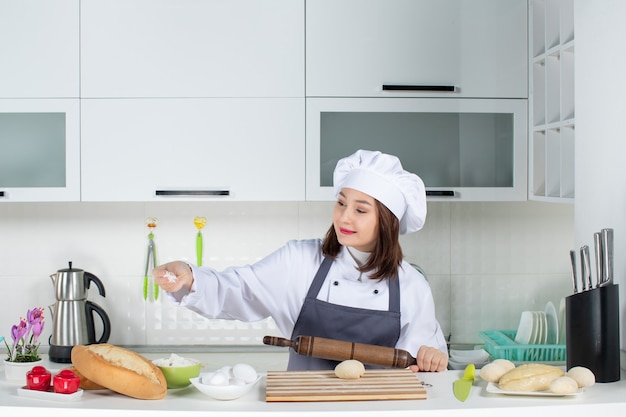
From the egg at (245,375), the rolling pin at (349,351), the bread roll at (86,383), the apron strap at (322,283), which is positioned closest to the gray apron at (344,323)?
the apron strap at (322,283)

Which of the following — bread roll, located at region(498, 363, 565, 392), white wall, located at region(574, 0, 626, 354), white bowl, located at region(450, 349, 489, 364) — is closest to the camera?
bread roll, located at region(498, 363, 565, 392)

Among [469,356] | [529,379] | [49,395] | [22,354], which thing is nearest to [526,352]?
[469,356]

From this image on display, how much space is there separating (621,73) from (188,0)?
1.45m

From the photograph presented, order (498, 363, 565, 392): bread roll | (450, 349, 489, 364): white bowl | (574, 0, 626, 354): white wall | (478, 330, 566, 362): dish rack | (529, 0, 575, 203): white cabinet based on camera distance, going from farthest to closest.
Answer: (450, 349, 489, 364): white bowl
(478, 330, 566, 362): dish rack
(529, 0, 575, 203): white cabinet
(574, 0, 626, 354): white wall
(498, 363, 565, 392): bread roll

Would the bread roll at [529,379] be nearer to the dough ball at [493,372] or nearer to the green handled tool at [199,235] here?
the dough ball at [493,372]

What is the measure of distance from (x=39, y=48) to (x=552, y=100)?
1699mm

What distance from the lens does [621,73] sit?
5.23 ft

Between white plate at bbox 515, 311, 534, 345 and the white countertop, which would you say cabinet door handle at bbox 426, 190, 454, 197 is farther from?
the white countertop

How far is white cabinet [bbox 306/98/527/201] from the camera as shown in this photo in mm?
2516

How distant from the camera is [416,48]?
2508 mm

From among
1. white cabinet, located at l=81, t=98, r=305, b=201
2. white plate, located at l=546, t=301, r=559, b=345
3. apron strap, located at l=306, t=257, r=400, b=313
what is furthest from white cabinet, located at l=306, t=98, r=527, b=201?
apron strap, located at l=306, t=257, r=400, b=313

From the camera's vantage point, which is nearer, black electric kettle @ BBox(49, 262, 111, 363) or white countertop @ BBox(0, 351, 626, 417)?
white countertop @ BBox(0, 351, 626, 417)

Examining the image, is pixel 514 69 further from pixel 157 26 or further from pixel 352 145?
pixel 157 26

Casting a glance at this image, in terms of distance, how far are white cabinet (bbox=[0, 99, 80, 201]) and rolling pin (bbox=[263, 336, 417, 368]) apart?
124 centimetres
